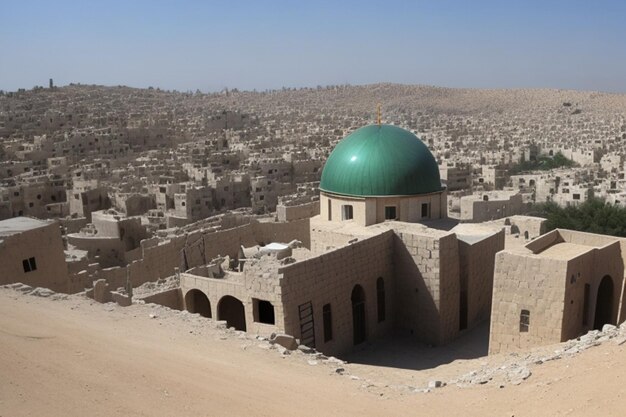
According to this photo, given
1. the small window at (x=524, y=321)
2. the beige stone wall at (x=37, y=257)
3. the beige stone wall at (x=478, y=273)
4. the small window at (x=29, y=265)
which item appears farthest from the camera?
the beige stone wall at (x=478, y=273)

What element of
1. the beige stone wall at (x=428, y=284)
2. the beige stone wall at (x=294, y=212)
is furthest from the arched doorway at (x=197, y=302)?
the beige stone wall at (x=294, y=212)

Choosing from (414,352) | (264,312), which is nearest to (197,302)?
(264,312)

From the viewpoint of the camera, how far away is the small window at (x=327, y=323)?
14766 millimetres

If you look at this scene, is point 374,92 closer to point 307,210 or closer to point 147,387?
point 307,210

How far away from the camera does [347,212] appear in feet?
61.9

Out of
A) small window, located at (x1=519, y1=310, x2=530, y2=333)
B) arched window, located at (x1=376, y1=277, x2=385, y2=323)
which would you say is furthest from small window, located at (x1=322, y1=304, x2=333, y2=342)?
small window, located at (x1=519, y1=310, x2=530, y2=333)

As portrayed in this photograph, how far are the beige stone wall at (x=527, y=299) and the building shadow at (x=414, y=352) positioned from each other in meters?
1.64

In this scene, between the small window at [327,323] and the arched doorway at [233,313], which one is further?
the arched doorway at [233,313]

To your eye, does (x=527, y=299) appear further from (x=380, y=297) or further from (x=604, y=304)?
(x=380, y=297)

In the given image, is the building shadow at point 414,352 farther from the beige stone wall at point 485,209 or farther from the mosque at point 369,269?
the beige stone wall at point 485,209

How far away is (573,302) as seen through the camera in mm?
13273

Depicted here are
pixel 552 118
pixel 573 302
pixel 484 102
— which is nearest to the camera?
pixel 573 302

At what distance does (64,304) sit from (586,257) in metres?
10.4

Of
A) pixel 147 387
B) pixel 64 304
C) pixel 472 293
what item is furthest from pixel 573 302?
pixel 64 304
